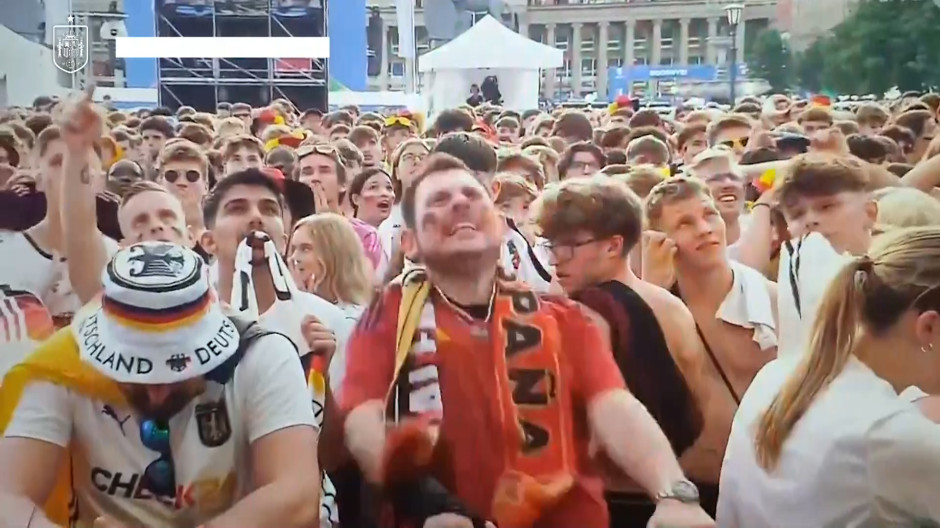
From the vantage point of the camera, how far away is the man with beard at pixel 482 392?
2225 mm

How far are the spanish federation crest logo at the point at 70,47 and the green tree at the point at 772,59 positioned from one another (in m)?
1.41

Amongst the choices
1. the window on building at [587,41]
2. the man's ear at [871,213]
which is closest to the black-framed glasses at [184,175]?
the window on building at [587,41]

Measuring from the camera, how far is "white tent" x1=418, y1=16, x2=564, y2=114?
2.36m

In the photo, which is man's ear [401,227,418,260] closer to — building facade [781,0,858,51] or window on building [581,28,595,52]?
window on building [581,28,595,52]

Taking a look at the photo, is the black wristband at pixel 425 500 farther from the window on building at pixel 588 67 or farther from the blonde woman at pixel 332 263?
the window on building at pixel 588 67

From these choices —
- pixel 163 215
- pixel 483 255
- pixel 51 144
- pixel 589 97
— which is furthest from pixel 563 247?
pixel 51 144

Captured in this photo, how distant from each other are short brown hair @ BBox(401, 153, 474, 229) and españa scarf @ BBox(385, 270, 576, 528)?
0.12m

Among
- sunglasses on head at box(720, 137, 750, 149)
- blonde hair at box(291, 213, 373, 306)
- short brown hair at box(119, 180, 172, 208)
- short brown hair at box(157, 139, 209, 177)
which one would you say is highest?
sunglasses on head at box(720, 137, 750, 149)

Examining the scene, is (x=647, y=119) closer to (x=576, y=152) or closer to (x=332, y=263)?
(x=576, y=152)

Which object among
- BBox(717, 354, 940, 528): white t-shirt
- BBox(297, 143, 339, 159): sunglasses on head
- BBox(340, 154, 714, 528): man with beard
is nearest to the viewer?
BBox(717, 354, 940, 528): white t-shirt

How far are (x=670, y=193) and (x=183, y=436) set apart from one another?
3.54 ft

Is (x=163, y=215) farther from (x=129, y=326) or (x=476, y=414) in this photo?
(x=476, y=414)

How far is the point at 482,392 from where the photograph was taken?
222cm

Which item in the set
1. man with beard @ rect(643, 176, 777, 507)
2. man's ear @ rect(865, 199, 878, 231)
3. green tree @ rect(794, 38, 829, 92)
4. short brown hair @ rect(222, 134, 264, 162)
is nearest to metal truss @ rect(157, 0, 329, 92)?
short brown hair @ rect(222, 134, 264, 162)
